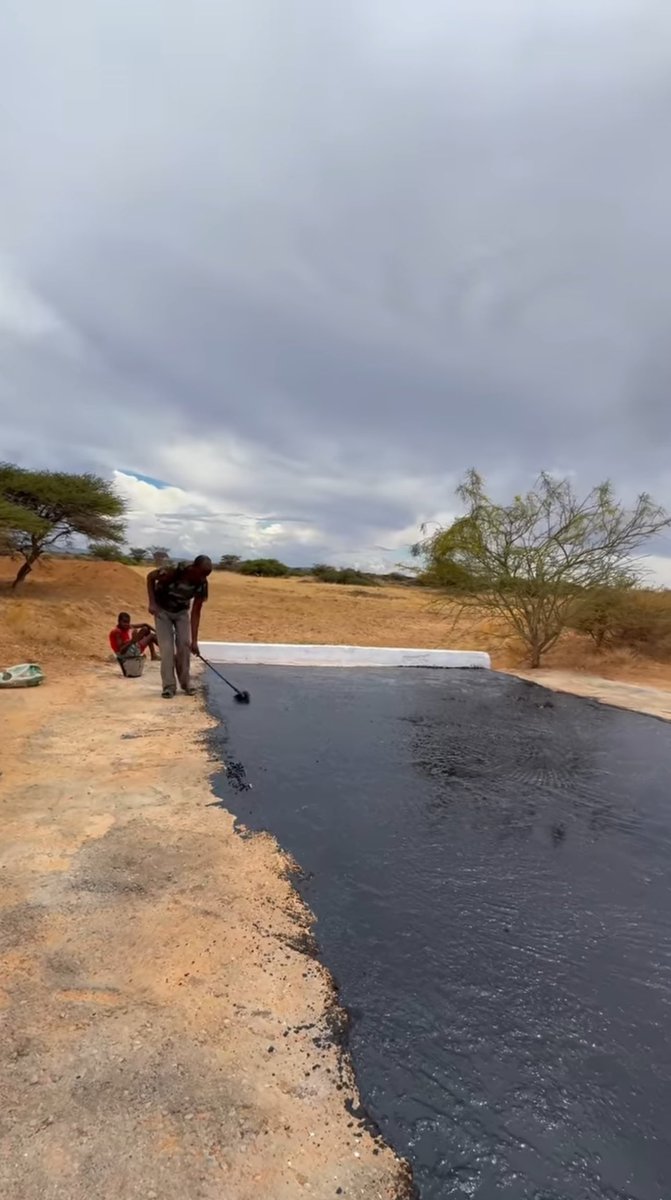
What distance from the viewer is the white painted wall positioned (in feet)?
29.2

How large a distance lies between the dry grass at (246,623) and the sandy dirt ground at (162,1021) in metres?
5.64

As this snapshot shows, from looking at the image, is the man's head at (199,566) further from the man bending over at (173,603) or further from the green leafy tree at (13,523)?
the green leafy tree at (13,523)

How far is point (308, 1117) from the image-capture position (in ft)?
4.95

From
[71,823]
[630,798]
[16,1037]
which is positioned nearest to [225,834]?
[71,823]

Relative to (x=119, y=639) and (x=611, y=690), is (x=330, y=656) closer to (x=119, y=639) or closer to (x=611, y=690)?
(x=119, y=639)

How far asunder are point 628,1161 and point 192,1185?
3.57 feet

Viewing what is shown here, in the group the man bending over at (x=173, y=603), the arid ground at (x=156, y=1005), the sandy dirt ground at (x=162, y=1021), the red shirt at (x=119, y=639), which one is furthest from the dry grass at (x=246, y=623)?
the sandy dirt ground at (x=162, y=1021)

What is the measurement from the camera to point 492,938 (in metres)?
2.38

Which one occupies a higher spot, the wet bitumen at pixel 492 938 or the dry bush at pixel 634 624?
the dry bush at pixel 634 624

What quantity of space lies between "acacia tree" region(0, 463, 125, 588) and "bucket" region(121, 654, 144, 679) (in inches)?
344

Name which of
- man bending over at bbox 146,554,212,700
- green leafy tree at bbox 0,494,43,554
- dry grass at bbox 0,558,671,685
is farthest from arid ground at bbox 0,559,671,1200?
green leafy tree at bbox 0,494,43,554

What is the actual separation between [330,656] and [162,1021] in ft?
25.0

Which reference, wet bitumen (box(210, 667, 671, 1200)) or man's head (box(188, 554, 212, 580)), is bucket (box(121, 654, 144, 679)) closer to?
man's head (box(188, 554, 212, 580))

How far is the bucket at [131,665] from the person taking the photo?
6.99 metres
